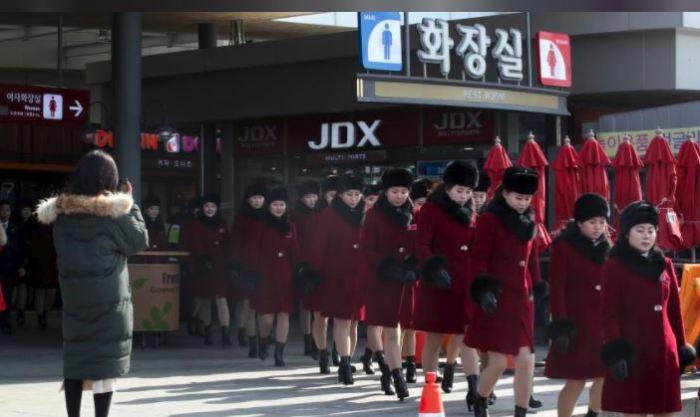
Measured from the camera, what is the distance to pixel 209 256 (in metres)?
17.1

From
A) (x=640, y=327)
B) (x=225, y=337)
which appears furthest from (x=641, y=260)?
(x=225, y=337)

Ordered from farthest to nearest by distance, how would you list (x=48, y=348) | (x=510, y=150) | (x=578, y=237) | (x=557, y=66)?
(x=510, y=150), (x=557, y=66), (x=48, y=348), (x=578, y=237)

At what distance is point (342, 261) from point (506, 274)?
4.07m

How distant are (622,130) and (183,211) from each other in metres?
6.09

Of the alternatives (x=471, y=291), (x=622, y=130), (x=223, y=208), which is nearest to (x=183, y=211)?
(x=223, y=208)

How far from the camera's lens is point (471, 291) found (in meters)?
8.19

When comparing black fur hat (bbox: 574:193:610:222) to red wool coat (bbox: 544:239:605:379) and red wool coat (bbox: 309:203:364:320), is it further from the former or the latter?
red wool coat (bbox: 309:203:364:320)

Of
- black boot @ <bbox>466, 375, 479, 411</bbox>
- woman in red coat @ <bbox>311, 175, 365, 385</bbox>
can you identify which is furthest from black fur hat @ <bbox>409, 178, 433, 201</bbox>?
black boot @ <bbox>466, 375, 479, 411</bbox>

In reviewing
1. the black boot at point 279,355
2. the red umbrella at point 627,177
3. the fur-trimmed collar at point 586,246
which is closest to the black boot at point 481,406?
the fur-trimmed collar at point 586,246

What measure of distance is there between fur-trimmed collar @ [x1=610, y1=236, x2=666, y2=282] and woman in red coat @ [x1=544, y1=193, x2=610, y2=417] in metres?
1.08

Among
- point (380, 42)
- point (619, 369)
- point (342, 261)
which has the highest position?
point (380, 42)

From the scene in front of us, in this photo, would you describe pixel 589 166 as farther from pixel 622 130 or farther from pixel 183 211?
pixel 183 211

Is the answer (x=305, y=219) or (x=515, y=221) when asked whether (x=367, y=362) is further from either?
(x=515, y=221)

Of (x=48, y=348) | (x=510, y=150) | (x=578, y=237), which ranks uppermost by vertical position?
(x=510, y=150)
